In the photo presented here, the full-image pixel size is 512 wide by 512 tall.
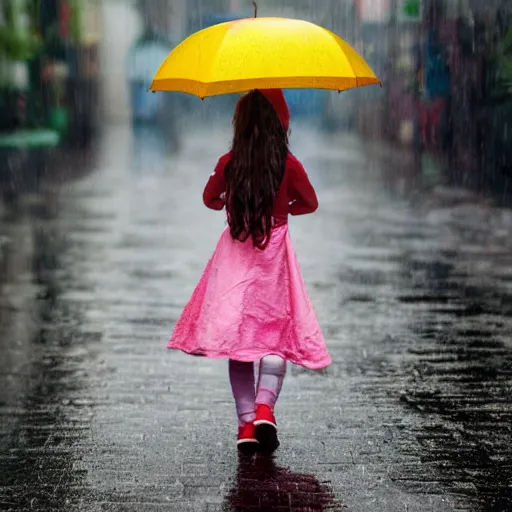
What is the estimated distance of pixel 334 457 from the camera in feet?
16.7

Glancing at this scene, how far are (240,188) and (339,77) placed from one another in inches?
25.4

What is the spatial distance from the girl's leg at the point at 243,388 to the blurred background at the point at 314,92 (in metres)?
13.0

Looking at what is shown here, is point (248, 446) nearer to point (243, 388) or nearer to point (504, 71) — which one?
point (243, 388)

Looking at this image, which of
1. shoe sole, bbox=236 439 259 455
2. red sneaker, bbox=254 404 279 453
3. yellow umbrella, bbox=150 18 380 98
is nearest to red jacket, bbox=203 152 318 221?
yellow umbrella, bbox=150 18 380 98

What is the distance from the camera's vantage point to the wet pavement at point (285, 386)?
470cm

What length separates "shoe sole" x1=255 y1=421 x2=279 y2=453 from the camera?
5.12 metres

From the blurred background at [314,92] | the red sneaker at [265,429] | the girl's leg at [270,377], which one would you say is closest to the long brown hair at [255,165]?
the girl's leg at [270,377]

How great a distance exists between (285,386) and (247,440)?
4.15 feet

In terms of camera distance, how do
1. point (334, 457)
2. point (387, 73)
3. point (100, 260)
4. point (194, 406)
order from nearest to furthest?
point (334, 457) < point (194, 406) < point (100, 260) < point (387, 73)

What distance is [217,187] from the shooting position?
5.23 metres

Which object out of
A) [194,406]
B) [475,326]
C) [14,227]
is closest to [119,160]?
[14,227]

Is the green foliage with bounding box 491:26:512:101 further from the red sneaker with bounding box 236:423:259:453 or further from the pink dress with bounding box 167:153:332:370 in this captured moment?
the red sneaker with bounding box 236:423:259:453

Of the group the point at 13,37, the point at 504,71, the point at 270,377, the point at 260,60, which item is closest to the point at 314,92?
the point at 13,37

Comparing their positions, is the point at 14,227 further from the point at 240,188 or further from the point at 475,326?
the point at 240,188
